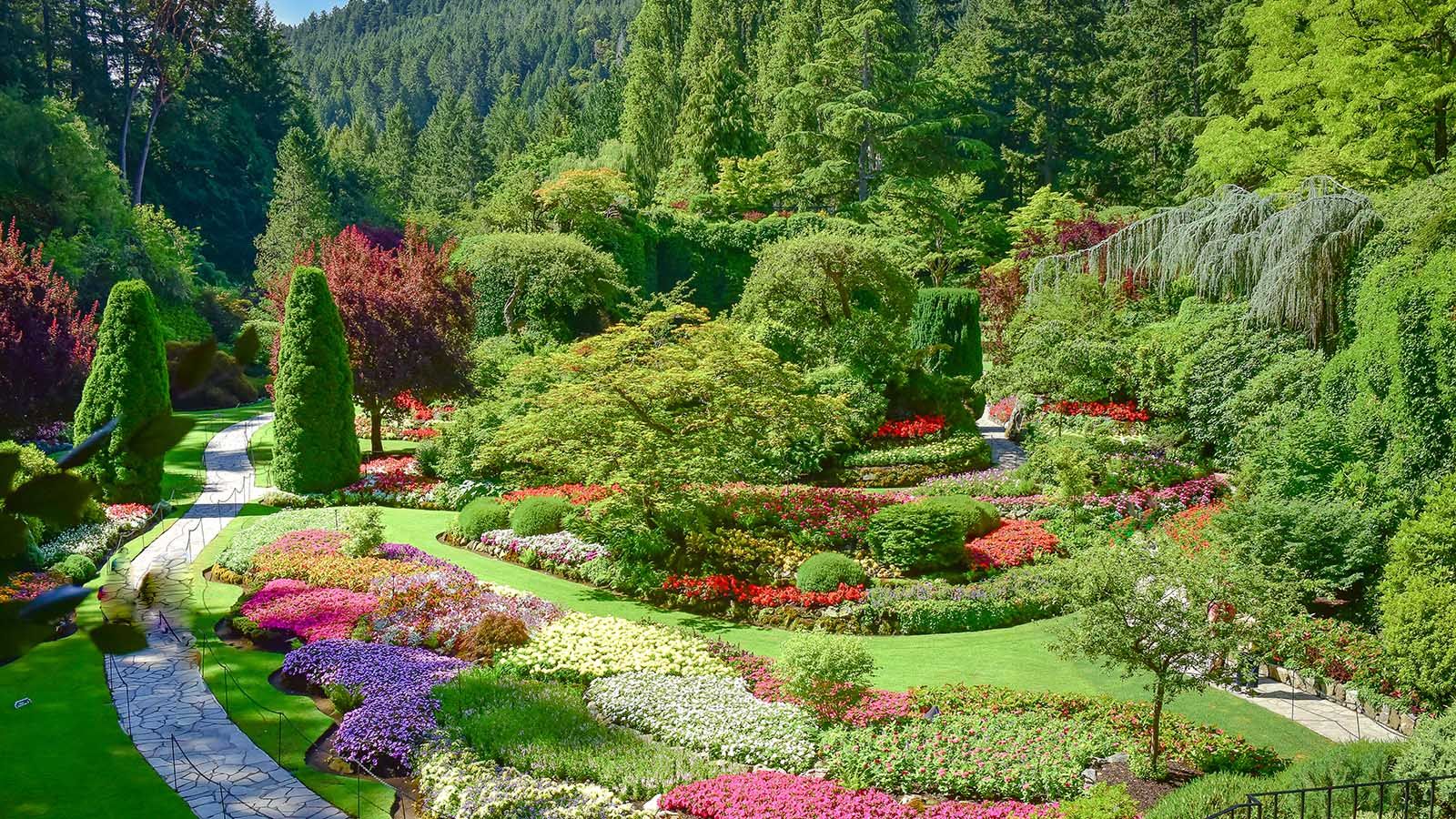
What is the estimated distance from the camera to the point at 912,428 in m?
23.0

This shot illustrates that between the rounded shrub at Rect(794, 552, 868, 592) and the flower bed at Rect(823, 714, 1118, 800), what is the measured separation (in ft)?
13.9

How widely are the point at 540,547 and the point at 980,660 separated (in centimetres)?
756

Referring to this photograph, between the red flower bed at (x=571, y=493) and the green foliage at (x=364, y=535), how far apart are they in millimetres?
2907

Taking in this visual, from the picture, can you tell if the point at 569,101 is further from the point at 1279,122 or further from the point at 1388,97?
the point at 1388,97

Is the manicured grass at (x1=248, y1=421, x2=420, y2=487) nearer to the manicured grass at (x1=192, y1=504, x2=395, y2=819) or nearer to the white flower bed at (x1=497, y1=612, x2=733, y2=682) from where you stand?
the manicured grass at (x1=192, y1=504, x2=395, y2=819)

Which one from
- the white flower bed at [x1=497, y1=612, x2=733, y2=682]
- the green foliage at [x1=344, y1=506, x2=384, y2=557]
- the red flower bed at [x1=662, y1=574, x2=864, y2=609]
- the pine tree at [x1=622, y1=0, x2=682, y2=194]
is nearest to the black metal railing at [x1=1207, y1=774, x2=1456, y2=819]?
the white flower bed at [x1=497, y1=612, x2=733, y2=682]

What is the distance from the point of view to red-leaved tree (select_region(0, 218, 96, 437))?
51.6 feet

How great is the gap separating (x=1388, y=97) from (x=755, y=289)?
1517cm

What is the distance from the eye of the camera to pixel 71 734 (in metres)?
10.2

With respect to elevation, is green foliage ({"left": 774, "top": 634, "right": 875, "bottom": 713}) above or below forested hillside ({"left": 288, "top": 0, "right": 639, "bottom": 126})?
below

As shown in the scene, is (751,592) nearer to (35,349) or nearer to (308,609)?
(308,609)

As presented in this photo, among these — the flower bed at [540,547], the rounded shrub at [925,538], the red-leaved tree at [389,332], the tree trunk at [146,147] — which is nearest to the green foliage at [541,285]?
the red-leaved tree at [389,332]

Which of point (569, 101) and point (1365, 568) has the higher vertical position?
point (569, 101)

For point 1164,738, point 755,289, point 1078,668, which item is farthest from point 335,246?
point 1164,738
